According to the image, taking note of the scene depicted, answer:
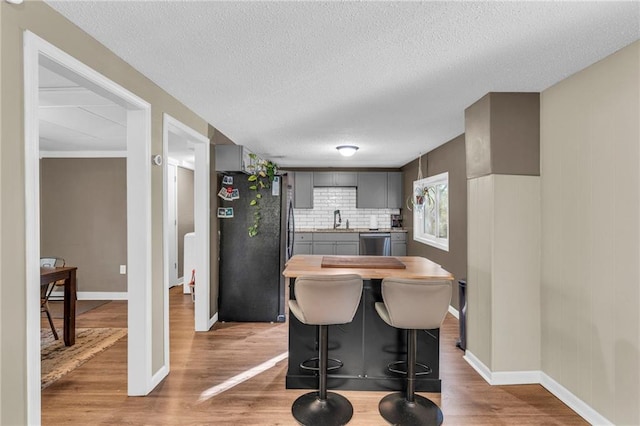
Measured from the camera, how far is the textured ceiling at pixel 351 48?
1.58 m

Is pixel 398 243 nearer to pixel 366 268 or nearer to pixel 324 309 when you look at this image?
pixel 366 268

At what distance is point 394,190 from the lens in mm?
6816

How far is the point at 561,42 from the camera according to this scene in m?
1.86

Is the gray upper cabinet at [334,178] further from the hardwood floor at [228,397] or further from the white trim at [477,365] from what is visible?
the white trim at [477,365]

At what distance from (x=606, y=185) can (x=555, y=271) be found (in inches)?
28.9

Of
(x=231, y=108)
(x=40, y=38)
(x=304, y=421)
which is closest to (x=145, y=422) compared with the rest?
(x=304, y=421)

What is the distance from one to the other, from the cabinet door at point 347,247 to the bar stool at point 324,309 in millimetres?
4271

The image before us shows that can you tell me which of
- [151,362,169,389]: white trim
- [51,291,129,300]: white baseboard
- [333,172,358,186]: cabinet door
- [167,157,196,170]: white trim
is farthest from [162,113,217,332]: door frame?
[333,172,358,186]: cabinet door

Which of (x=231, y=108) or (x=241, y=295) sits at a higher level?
(x=231, y=108)

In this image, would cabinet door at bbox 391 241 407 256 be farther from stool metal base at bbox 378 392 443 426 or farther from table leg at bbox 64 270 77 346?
table leg at bbox 64 270 77 346

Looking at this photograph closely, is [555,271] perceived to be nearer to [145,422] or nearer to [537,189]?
[537,189]

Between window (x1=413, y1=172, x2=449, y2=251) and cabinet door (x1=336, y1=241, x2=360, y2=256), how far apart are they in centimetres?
111

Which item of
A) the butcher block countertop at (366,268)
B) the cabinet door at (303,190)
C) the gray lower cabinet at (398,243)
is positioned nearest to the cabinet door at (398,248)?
the gray lower cabinet at (398,243)

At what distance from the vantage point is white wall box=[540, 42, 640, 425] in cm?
188
